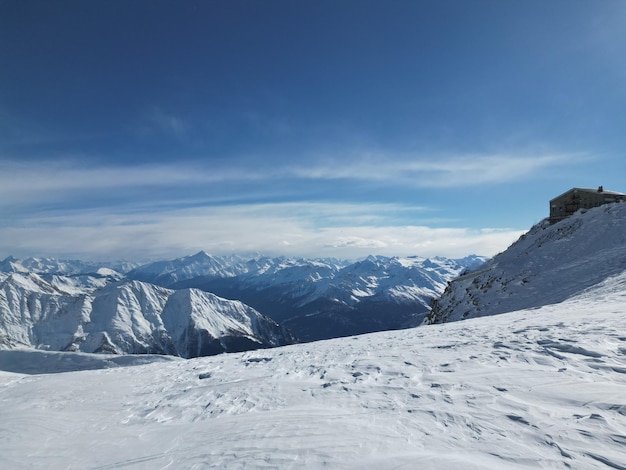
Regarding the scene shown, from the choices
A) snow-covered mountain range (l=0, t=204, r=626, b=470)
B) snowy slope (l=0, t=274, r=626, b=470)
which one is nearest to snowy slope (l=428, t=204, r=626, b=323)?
snow-covered mountain range (l=0, t=204, r=626, b=470)

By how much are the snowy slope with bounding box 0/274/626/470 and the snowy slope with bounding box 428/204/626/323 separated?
1260 cm

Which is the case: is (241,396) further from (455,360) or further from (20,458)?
(455,360)

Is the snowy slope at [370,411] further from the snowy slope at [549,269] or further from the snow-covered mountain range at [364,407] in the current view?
the snowy slope at [549,269]

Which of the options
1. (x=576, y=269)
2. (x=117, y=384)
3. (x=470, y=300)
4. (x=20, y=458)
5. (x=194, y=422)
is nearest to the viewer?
(x=20, y=458)

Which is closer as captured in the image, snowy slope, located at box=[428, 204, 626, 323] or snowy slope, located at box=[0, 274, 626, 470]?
snowy slope, located at box=[0, 274, 626, 470]

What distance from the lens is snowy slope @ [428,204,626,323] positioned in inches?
981

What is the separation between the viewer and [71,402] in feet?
38.6

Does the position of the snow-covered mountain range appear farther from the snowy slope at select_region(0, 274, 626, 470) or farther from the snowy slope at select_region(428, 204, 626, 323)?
the snowy slope at select_region(428, 204, 626, 323)

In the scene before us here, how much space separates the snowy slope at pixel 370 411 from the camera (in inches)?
221

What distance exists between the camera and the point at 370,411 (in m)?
7.66

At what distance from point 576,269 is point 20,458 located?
34.1 metres

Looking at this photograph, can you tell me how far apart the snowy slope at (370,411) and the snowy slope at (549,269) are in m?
12.6

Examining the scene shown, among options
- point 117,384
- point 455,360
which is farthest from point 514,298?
point 117,384

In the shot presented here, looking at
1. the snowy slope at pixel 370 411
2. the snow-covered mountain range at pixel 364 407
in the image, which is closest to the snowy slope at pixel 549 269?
the snow-covered mountain range at pixel 364 407
